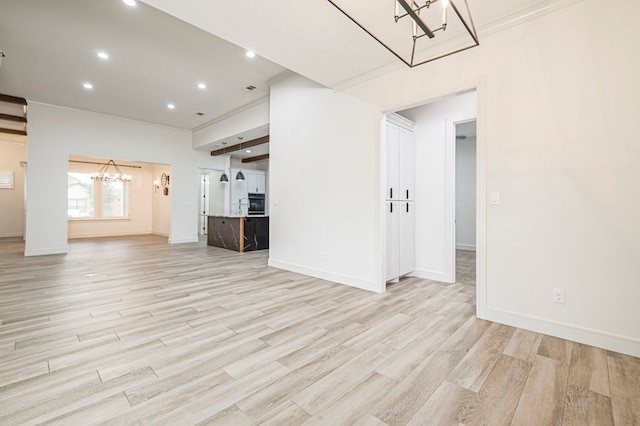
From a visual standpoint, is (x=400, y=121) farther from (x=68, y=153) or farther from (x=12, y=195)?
(x=12, y=195)

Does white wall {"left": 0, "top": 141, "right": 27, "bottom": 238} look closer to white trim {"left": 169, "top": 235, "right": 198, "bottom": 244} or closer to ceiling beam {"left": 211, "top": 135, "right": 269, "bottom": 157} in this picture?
white trim {"left": 169, "top": 235, "right": 198, "bottom": 244}

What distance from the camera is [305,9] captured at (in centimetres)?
253

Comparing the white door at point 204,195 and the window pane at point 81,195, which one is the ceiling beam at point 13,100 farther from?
the white door at point 204,195

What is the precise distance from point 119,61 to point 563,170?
6.00 metres

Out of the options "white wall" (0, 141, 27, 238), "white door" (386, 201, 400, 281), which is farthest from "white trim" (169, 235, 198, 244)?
"white door" (386, 201, 400, 281)

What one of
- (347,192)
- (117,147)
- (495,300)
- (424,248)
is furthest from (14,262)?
(495,300)

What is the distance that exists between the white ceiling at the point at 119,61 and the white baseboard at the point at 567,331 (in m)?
4.55

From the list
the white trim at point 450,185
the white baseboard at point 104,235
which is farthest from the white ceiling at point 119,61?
the white baseboard at point 104,235

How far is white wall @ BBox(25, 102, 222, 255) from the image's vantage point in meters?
6.30

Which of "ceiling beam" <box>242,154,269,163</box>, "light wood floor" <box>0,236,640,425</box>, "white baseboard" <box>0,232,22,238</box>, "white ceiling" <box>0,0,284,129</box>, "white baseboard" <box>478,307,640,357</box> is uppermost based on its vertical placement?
"white ceiling" <box>0,0,284,129</box>

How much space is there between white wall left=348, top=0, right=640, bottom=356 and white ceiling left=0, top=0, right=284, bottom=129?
3444 millimetres

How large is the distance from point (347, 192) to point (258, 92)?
3178 millimetres

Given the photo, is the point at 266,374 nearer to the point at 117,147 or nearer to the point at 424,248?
the point at 424,248

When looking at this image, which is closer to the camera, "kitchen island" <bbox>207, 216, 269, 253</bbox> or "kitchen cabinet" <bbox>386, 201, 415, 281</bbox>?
"kitchen cabinet" <bbox>386, 201, 415, 281</bbox>
